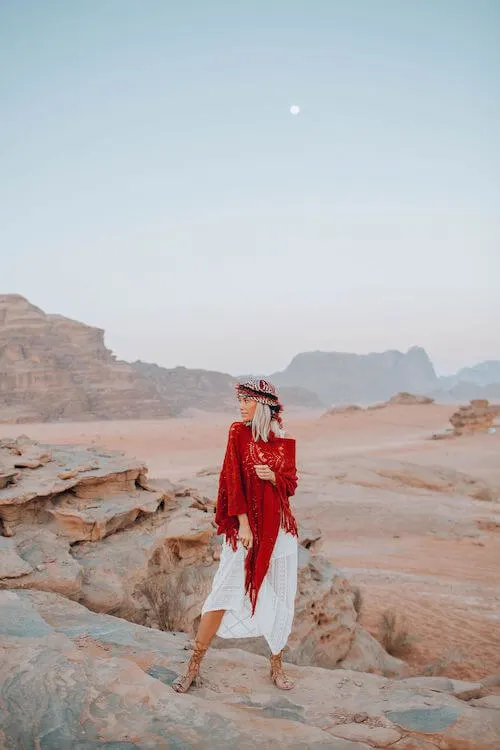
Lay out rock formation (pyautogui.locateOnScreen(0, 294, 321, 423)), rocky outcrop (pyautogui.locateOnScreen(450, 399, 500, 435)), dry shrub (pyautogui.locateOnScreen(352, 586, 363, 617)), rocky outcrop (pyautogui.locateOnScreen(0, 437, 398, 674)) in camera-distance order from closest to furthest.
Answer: rocky outcrop (pyautogui.locateOnScreen(0, 437, 398, 674)) < dry shrub (pyautogui.locateOnScreen(352, 586, 363, 617)) < rocky outcrop (pyautogui.locateOnScreen(450, 399, 500, 435)) < rock formation (pyautogui.locateOnScreen(0, 294, 321, 423))

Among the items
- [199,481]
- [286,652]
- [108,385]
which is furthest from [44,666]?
[108,385]

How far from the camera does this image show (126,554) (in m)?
4.53

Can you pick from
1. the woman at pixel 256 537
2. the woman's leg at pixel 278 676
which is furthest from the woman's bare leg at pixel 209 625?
the woman's leg at pixel 278 676

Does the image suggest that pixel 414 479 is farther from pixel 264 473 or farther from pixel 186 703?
pixel 186 703

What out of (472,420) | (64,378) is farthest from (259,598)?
(64,378)

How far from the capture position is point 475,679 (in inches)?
187

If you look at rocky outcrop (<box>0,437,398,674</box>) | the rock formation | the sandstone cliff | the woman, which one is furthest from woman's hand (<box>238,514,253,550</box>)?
the rock formation

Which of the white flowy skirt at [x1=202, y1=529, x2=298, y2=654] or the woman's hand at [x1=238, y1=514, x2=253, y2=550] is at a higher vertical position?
the woman's hand at [x1=238, y1=514, x2=253, y2=550]

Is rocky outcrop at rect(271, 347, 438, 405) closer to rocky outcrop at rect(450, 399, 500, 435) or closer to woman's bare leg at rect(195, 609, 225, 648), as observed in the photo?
rocky outcrop at rect(450, 399, 500, 435)

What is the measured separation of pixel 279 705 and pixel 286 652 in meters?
1.84

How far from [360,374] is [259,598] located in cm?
13653

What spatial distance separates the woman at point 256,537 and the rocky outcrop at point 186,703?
0.28 meters

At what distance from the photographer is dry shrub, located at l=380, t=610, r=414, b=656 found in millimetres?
5637

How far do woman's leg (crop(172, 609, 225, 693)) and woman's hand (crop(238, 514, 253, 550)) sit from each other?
410mm
